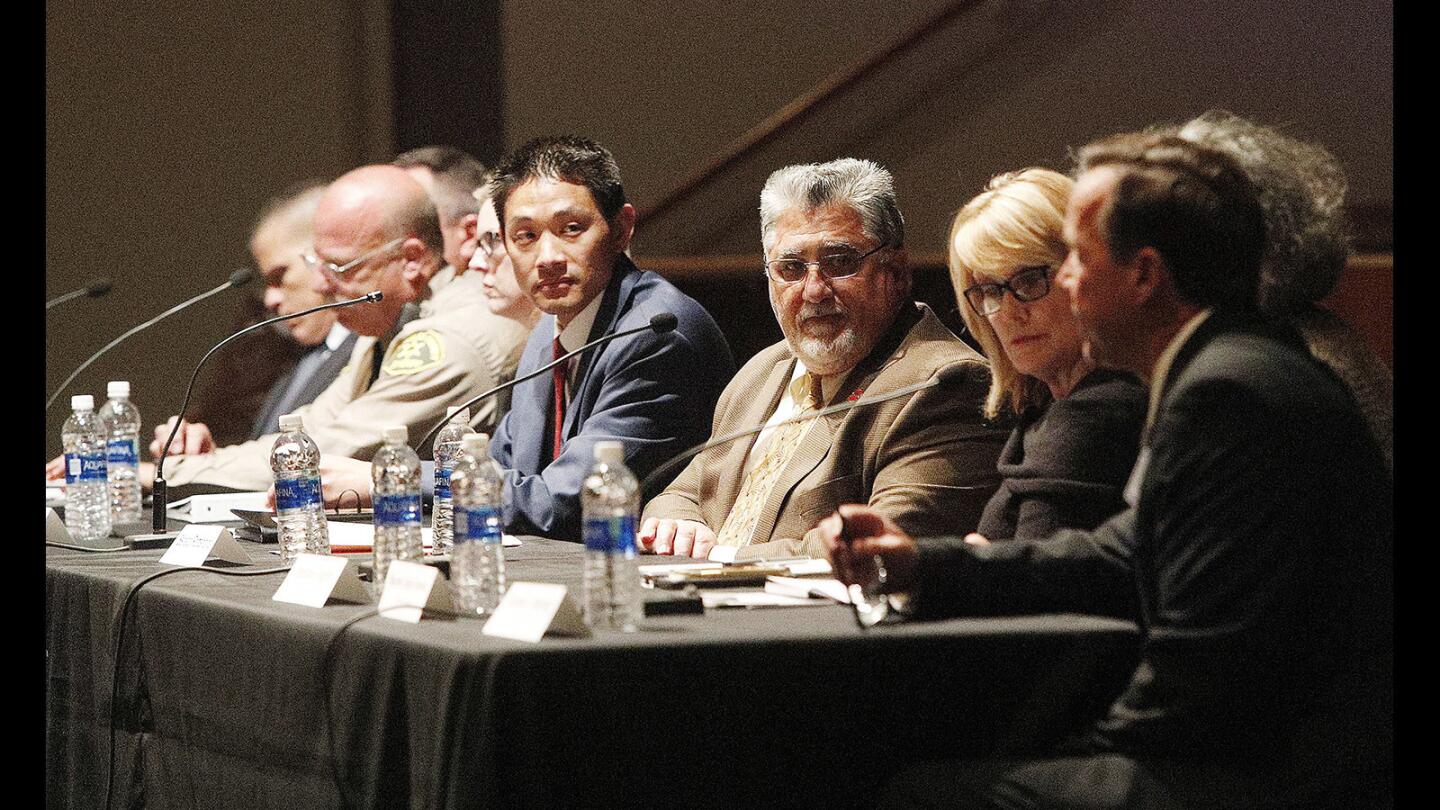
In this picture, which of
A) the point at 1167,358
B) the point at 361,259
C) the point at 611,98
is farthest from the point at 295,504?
the point at 611,98

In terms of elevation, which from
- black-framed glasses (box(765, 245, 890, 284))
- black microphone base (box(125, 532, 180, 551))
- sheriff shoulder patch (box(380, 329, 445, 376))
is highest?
black-framed glasses (box(765, 245, 890, 284))

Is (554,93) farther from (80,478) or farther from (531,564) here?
(531,564)

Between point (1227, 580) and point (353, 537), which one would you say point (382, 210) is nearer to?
point (353, 537)

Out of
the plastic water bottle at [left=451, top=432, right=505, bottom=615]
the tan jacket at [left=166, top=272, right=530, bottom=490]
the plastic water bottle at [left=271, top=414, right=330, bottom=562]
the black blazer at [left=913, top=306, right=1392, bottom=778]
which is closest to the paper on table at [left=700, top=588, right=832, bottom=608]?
the plastic water bottle at [left=451, top=432, right=505, bottom=615]

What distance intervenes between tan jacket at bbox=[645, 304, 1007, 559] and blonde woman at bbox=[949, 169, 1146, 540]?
0.11 m

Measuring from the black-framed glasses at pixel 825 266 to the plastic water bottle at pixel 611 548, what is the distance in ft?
3.12

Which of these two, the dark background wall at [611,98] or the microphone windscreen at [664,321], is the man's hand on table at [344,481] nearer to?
the microphone windscreen at [664,321]

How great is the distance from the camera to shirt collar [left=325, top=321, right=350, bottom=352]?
4.63 meters

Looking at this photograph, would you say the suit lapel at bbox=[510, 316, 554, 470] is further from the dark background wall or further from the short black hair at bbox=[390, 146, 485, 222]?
the dark background wall

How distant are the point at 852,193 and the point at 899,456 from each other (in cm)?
50

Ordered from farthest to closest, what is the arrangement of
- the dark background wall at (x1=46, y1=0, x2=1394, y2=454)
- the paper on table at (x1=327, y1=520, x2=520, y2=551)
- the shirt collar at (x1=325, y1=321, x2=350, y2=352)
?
the shirt collar at (x1=325, y1=321, x2=350, y2=352), the dark background wall at (x1=46, y1=0, x2=1394, y2=454), the paper on table at (x1=327, y1=520, x2=520, y2=551)

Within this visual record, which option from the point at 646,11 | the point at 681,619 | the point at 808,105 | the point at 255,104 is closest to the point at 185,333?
the point at 255,104

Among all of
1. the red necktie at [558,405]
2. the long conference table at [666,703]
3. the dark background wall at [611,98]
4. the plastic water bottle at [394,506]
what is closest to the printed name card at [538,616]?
the long conference table at [666,703]

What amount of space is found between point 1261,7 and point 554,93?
212cm
